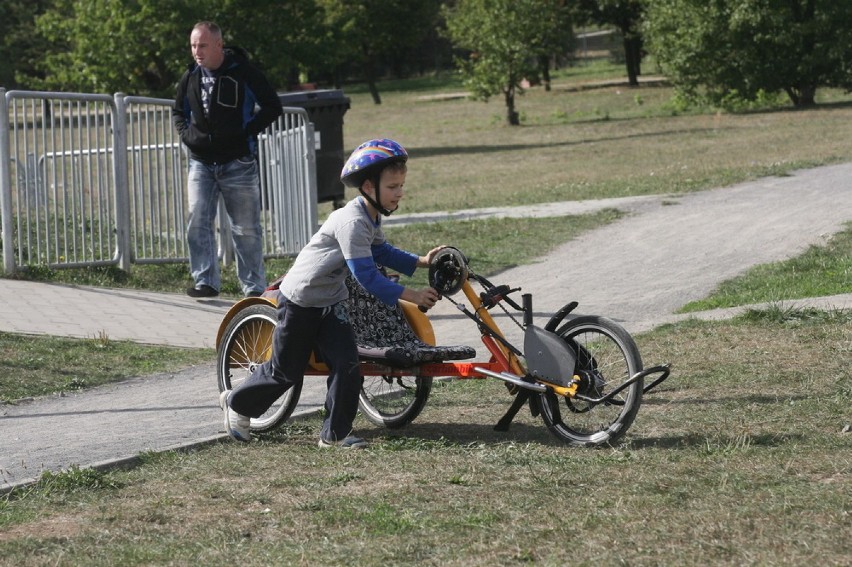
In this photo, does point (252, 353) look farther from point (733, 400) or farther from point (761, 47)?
point (761, 47)

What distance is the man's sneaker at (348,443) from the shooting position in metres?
6.38

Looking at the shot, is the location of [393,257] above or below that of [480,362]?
above

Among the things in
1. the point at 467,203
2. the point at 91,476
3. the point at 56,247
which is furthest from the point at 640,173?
the point at 91,476

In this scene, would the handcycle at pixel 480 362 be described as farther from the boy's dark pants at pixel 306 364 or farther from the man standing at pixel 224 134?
the man standing at pixel 224 134

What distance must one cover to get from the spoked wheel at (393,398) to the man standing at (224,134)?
3.63 metres

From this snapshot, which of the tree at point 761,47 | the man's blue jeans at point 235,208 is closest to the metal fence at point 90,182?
the man's blue jeans at point 235,208

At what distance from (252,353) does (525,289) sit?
4846 millimetres

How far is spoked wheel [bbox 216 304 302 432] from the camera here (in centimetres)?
687

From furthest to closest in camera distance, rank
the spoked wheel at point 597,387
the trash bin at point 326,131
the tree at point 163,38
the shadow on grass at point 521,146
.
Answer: the shadow on grass at point 521,146, the tree at point 163,38, the trash bin at point 326,131, the spoked wheel at point 597,387

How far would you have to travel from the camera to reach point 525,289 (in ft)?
38.2

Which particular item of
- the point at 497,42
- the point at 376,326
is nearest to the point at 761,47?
the point at 497,42

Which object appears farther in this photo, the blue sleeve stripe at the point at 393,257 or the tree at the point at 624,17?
the tree at the point at 624,17

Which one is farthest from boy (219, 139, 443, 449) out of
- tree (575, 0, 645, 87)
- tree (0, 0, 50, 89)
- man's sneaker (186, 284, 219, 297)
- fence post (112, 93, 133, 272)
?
tree (0, 0, 50, 89)

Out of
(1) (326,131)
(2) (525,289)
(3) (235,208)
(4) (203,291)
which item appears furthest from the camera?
(1) (326,131)
